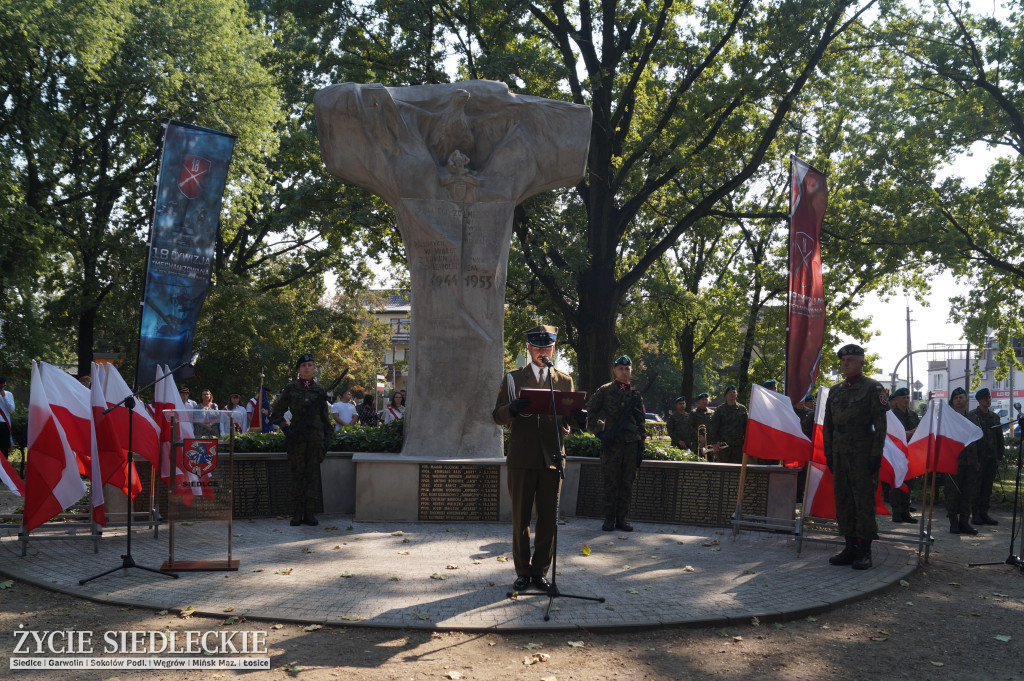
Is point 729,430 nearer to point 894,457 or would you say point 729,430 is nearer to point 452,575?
point 894,457

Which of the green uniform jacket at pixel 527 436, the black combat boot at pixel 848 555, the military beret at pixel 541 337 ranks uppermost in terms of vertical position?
the military beret at pixel 541 337

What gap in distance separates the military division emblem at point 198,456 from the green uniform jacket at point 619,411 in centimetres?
500

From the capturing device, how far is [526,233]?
20406 millimetres

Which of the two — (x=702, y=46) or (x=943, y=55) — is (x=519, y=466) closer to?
(x=702, y=46)

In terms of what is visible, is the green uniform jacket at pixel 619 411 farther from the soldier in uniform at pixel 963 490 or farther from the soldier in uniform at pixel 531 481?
the soldier in uniform at pixel 963 490

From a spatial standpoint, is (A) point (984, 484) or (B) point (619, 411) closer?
(B) point (619, 411)

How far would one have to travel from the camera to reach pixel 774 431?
1052 centimetres

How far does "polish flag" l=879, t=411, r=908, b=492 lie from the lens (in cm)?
1048

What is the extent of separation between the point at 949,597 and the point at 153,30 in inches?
1005

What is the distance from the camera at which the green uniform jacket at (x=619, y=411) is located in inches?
436

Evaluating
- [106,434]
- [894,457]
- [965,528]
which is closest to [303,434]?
[106,434]

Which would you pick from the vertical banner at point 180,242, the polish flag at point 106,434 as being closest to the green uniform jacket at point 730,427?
the vertical banner at point 180,242

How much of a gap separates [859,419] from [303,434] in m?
6.92

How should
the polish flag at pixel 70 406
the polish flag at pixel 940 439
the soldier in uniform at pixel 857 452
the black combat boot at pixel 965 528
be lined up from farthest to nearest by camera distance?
the black combat boot at pixel 965 528, the polish flag at pixel 940 439, the soldier in uniform at pixel 857 452, the polish flag at pixel 70 406
